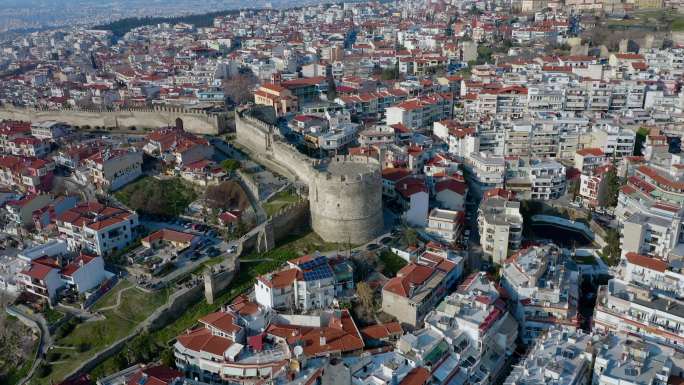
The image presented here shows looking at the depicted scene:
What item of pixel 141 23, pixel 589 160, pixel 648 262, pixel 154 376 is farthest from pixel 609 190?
pixel 141 23

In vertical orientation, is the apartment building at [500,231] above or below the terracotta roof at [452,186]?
below

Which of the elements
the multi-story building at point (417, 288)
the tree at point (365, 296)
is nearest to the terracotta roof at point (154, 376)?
the tree at point (365, 296)

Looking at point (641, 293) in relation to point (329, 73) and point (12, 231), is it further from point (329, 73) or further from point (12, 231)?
point (329, 73)

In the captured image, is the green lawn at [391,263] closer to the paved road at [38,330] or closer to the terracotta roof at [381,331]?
the terracotta roof at [381,331]

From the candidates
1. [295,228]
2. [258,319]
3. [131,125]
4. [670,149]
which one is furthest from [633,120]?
[131,125]

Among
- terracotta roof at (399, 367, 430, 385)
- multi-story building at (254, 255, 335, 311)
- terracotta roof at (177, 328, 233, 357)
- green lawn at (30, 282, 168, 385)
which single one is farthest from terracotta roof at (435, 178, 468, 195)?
green lawn at (30, 282, 168, 385)

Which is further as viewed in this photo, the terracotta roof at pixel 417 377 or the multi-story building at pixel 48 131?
the multi-story building at pixel 48 131
